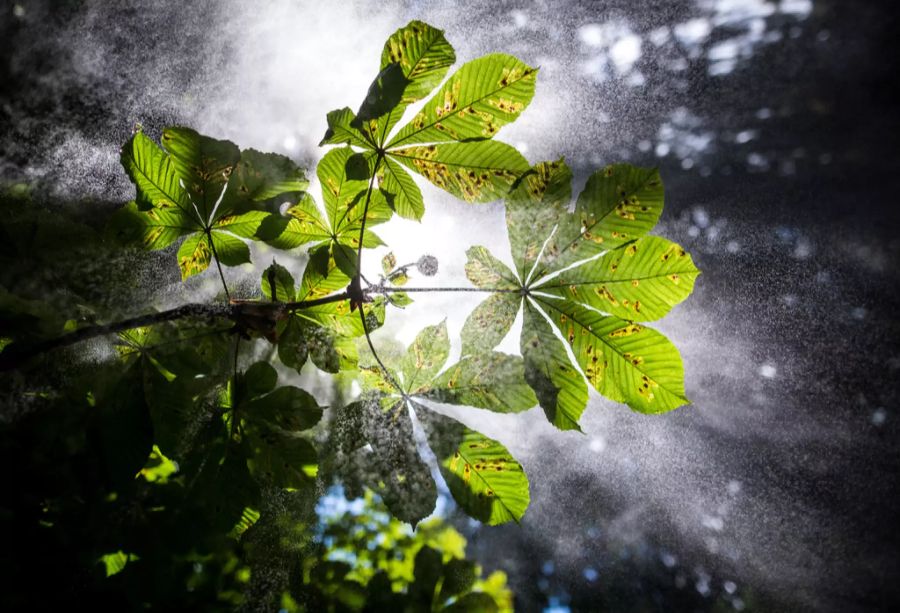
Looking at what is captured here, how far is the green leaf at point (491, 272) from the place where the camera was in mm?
961

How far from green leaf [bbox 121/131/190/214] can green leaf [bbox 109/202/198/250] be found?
21 millimetres

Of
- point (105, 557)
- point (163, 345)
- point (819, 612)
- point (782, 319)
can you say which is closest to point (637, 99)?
point (782, 319)

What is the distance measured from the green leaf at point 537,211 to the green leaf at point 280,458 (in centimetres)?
63

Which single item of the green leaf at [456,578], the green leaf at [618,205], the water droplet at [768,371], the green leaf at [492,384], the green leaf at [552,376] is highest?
Result: the green leaf at [618,205]

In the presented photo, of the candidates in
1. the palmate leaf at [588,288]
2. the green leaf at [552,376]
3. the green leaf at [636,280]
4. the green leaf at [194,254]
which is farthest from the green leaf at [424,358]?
the green leaf at [194,254]

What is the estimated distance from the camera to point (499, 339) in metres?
0.92

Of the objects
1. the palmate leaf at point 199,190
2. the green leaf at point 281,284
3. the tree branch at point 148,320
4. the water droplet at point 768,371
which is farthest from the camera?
the water droplet at point 768,371

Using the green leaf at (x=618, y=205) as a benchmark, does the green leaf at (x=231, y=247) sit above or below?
above

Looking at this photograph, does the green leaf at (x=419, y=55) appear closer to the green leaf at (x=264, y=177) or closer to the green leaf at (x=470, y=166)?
the green leaf at (x=470, y=166)

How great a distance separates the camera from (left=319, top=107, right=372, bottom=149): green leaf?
83 centimetres

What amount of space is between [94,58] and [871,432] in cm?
724

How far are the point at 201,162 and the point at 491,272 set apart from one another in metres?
0.67

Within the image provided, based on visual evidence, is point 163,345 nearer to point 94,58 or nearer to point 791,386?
point 94,58

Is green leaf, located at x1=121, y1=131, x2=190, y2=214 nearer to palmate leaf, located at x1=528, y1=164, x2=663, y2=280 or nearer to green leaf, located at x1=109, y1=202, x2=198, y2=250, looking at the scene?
green leaf, located at x1=109, y1=202, x2=198, y2=250
